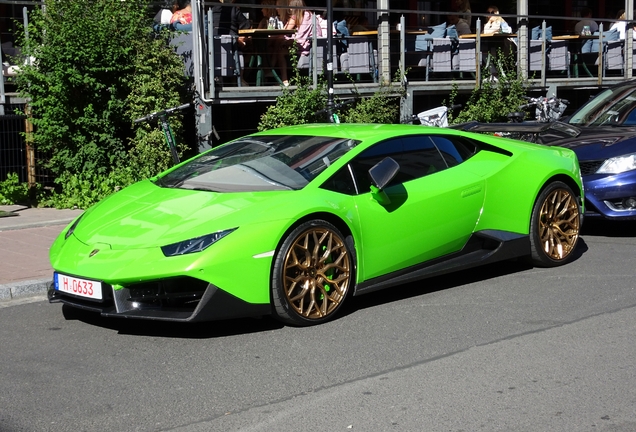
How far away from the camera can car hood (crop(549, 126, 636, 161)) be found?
9.62m

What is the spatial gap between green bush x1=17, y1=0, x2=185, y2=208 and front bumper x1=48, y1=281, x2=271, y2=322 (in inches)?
241

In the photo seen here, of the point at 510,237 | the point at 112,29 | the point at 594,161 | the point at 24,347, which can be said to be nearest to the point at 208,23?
the point at 112,29

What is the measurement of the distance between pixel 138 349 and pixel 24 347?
0.79 metres

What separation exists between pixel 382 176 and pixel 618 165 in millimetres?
4024

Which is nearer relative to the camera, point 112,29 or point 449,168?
point 449,168

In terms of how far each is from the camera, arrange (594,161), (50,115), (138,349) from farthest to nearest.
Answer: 1. (50,115)
2. (594,161)
3. (138,349)

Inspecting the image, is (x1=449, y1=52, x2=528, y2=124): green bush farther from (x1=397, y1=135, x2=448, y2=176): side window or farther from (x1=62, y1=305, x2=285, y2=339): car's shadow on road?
(x1=62, y1=305, x2=285, y2=339): car's shadow on road

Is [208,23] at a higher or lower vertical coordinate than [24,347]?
higher

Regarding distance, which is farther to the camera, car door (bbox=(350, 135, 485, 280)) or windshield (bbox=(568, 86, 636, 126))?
windshield (bbox=(568, 86, 636, 126))

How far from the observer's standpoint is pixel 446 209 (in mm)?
7004

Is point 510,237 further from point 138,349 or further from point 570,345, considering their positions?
point 138,349

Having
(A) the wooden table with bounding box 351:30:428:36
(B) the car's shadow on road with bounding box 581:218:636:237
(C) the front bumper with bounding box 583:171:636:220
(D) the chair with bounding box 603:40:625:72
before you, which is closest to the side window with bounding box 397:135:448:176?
(C) the front bumper with bounding box 583:171:636:220

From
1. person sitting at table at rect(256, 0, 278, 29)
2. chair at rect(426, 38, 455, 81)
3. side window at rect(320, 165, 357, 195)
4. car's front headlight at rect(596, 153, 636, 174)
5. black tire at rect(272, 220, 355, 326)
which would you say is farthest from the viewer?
chair at rect(426, 38, 455, 81)

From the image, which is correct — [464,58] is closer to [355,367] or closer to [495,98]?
[495,98]
